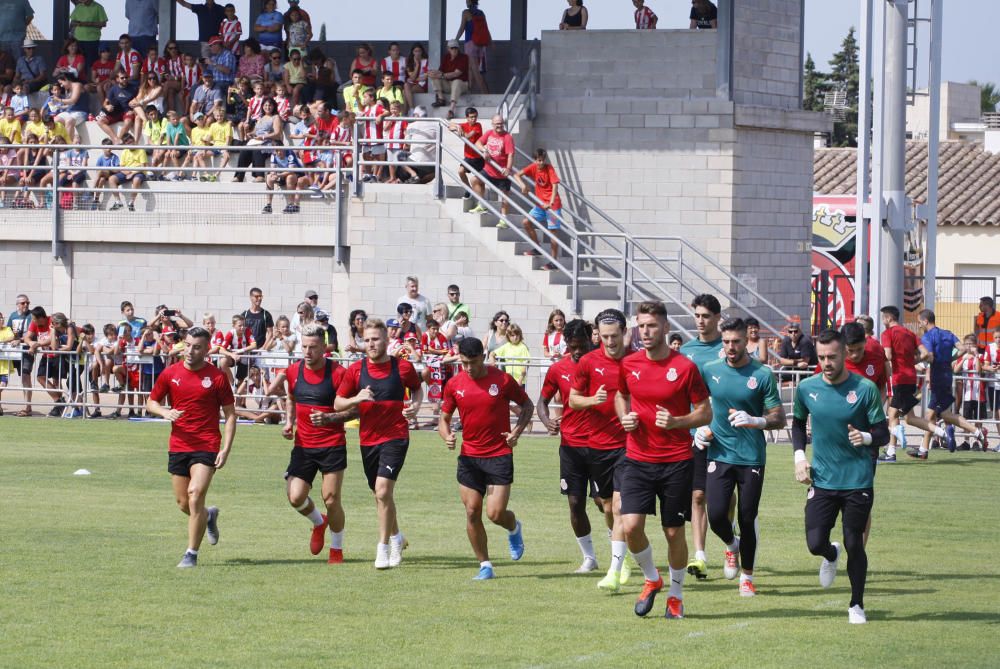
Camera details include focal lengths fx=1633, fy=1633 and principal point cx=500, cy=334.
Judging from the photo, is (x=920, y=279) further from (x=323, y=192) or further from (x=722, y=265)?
(x=323, y=192)

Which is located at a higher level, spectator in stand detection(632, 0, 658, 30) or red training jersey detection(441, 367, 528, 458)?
spectator in stand detection(632, 0, 658, 30)

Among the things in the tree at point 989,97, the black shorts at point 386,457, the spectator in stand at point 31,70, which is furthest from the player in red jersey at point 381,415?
the tree at point 989,97

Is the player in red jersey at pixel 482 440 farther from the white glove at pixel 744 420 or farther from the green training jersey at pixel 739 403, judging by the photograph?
the white glove at pixel 744 420

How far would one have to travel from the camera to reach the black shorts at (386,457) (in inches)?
497

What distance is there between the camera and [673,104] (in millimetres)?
28453

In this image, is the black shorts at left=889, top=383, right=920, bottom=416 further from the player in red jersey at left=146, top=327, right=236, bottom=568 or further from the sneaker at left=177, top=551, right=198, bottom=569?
the sneaker at left=177, top=551, right=198, bottom=569

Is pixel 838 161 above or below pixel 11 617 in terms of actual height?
above

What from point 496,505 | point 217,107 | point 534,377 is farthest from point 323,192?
point 496,505

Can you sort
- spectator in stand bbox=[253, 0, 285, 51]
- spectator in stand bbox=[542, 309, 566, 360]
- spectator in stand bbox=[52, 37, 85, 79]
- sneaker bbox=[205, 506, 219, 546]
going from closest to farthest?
sneaker bbox=[205, 506, 219, 546], spectator in stand bbox=[542, 309, 566, 360], spectator in stand bbox=[253, 0, 285, 51], spectator in stand bbox=[52, 37, 85, 79]

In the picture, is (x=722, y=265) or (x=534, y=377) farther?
(x=722, y=265)

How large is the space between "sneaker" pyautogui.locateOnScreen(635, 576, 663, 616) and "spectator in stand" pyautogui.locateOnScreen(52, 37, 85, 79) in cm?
2384

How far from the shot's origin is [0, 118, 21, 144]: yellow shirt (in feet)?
98.6

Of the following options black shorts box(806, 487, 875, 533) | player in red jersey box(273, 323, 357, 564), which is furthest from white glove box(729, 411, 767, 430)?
player in red jersey box(273, 323, 357, 564)

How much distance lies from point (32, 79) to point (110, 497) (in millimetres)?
17201
